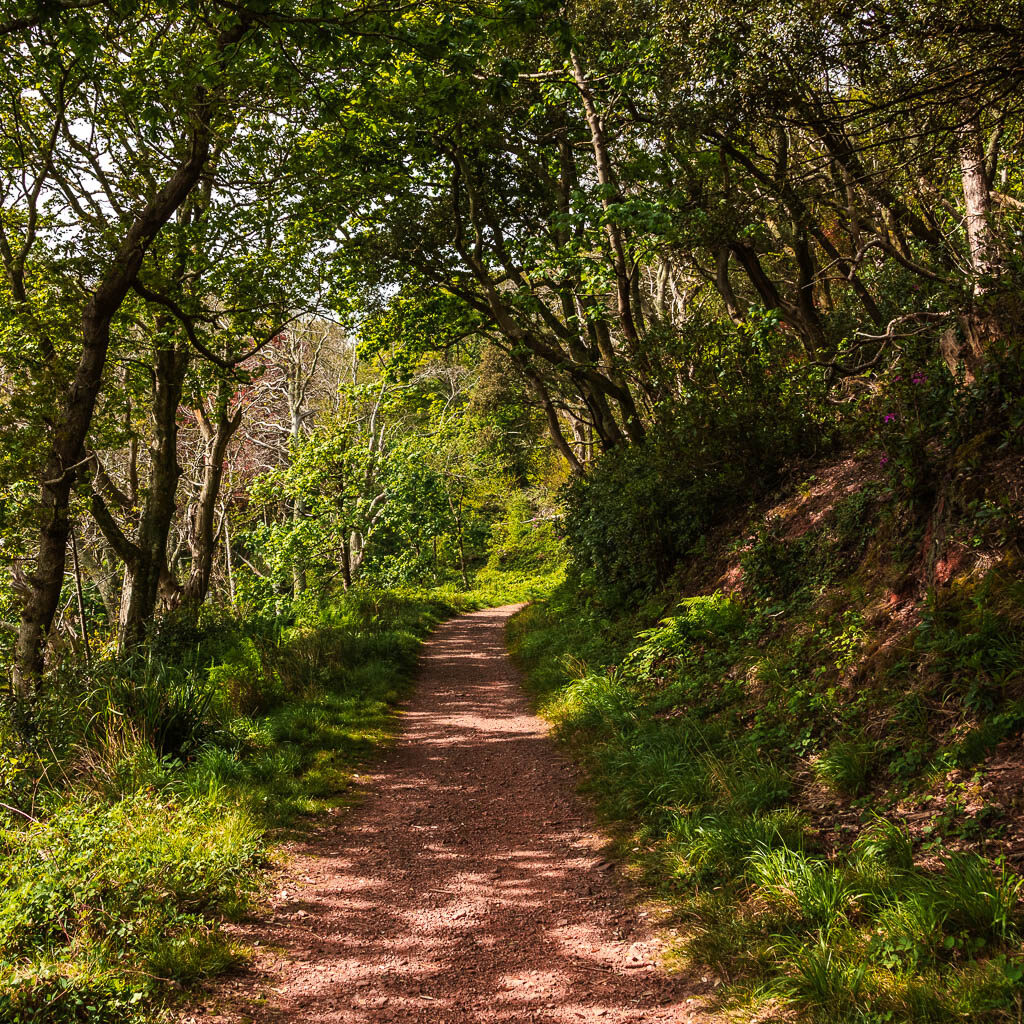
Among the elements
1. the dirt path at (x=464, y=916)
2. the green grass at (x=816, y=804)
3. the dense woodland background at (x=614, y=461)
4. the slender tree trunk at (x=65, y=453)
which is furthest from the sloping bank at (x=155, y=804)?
the green grass at (x=816, y=804)

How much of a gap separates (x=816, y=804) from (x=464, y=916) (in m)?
2.17

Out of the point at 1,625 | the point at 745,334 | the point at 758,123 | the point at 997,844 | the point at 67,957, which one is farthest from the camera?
the point at 1,625

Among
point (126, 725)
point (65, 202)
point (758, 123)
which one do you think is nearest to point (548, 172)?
point (758, 123)

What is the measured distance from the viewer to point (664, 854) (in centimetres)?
437

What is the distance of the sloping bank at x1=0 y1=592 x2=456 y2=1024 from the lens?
342 centimetres

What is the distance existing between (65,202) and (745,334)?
1018cm

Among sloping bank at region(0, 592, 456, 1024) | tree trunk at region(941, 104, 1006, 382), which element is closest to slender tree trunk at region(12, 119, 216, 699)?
sloping bank at region(0, 592, 456, 1024)

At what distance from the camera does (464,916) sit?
13.8 feet

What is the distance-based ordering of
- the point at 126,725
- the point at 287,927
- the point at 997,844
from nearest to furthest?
the point at 997,844 < the point at 287,927 < the point at 126,725

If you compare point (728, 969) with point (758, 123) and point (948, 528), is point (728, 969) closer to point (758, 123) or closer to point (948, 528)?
point (948, 528)

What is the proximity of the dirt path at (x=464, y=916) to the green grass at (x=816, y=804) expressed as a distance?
1.09 ft

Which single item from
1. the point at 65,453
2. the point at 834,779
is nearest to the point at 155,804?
the point at 65,453

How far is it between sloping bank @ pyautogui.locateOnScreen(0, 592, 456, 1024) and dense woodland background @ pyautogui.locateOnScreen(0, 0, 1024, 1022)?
0.03m

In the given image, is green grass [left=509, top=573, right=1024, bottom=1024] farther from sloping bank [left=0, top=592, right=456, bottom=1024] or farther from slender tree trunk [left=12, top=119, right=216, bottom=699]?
slender tree trunk [left=12, top=119, right=216, bottom=699]
